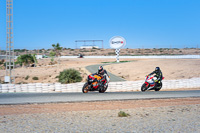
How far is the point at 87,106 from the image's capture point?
1093cm

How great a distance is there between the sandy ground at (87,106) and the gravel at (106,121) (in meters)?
0.64

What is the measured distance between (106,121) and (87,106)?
2.68 meters

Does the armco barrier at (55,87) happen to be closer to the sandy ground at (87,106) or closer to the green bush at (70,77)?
the sandy ground at (87,106)

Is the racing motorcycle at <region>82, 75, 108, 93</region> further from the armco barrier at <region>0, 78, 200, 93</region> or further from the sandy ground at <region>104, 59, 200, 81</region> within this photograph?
the sandy ground at <region>104, 59, 200, 81</region>

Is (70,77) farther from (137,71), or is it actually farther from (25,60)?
(25,60)

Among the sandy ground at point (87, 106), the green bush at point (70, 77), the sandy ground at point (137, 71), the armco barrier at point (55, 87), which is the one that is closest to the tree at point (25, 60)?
the sandy ground at point (137, 71)

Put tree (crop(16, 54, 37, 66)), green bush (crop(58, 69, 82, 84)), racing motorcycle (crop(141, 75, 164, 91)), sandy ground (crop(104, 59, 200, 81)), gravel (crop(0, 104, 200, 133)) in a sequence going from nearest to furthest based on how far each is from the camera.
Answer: gravel (crop(0, 104, 200, 133)) → racing motorcycle (crop(141, 75, 164, 91)) → green bush (crop(58, 69, 82, 84)) → sandy ground (crop(104, 59, 200, 81)) → tree (crop(16, 54, 37, 66))

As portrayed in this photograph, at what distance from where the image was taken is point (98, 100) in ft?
39.5

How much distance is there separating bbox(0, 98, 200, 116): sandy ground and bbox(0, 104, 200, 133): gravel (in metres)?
0.64

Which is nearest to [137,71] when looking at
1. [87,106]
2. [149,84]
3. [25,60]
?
[149,84]

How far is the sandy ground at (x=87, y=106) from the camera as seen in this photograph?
33.0ft

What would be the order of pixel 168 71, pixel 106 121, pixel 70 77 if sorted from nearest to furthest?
pixel 106 121, pixel 70 77, pixel 168 71

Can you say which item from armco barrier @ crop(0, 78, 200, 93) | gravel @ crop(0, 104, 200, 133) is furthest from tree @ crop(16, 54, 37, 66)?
gravel @ crop(0, 104, 200, 133)

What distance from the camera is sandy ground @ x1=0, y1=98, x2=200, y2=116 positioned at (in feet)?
33.0
